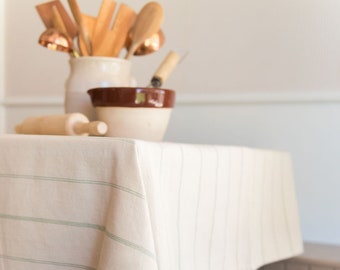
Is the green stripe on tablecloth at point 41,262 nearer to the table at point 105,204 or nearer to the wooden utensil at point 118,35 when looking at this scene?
the table at point 105,204

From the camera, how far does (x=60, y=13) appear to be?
0.91 meters

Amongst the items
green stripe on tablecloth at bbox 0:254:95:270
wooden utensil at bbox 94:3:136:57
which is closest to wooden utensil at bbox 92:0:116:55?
wooden utensil at bbox 94:3:136:57

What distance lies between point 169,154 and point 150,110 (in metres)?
0.19

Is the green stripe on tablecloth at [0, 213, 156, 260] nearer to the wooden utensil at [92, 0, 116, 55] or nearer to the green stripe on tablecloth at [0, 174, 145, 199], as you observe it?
the green stripe on tablecloth at [0, 174, 145, 199]

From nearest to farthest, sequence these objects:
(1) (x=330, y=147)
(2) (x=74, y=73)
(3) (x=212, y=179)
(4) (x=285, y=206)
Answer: (3) (x=212, y=179), (2) (x=74, y=73), (4) (x=285, y=206), (1) (x=330, y=147)

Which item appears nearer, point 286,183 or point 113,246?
point 113,246

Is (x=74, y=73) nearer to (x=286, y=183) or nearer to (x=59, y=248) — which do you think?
(x=59, y=248)

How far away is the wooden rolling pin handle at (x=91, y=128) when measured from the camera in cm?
68

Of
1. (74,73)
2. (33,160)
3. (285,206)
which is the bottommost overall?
(285,206)

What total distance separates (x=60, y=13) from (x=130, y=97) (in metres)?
0.27

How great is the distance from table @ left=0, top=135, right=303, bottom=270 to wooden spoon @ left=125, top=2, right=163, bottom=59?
10.9 inches

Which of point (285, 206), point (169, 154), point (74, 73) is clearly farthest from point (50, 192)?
point (285, 206)

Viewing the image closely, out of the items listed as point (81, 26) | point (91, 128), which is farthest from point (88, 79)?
point (91, 128)

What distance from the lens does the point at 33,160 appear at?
583 millimetres
